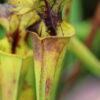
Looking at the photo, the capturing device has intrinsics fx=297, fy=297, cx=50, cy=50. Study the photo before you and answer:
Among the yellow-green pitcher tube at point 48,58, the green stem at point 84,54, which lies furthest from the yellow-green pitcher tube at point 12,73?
the green stem at point 84,54

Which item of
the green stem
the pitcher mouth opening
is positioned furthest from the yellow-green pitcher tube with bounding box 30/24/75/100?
the green stem

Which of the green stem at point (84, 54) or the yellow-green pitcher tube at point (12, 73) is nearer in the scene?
the yellow-green pitcher tube at point (12, 73)

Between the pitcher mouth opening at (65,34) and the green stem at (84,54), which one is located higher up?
the pitcher mouth opening at (65,34)

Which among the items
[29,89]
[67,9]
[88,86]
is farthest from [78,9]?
[29,89]

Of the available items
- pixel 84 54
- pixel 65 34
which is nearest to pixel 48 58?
pixel 65 34

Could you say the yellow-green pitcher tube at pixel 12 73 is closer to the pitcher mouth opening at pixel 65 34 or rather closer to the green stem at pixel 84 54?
the pitcher mouth opening at pixel 65 34

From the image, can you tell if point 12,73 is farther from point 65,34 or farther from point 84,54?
point 84,54

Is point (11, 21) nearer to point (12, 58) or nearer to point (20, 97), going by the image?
point (12, 58)

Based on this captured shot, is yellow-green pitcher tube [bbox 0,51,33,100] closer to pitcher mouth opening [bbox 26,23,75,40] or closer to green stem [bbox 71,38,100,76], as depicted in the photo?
pitcher mouth opening [bbox 26,23,75,40]
